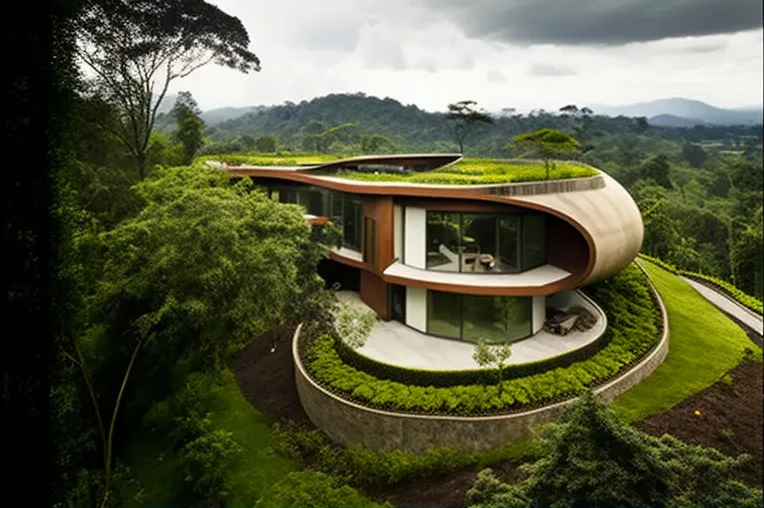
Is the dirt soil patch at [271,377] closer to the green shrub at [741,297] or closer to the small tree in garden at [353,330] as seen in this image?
the small tree in garden at [353,330]

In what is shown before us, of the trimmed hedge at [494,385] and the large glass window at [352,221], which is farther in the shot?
the large glass window at [352,221]

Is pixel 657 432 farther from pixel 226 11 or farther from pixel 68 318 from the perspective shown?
pixel 226 11

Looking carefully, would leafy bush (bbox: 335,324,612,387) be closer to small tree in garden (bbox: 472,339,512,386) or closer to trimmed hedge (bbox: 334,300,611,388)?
trimmed hedge (bbox: 334,300,611,388)

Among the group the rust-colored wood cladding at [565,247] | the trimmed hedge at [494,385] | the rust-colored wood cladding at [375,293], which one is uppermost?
the rust-colored wood cladding at [565,247]

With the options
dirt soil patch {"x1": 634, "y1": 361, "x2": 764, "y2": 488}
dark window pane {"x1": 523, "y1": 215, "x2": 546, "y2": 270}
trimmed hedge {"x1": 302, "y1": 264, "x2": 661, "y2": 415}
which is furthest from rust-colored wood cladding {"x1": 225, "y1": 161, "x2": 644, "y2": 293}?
dirt soil patch {"x1": 634, "y1": 361, "x2": 764, "y2": 488}

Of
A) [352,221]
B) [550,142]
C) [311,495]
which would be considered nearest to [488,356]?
[311,495]

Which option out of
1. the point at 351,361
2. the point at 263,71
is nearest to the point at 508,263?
the point at 351,361

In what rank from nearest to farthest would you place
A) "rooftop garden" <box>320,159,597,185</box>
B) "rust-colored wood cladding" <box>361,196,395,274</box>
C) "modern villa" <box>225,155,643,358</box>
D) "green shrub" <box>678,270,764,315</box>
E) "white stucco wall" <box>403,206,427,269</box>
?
"green shrub" <box>678,270,764,315</box>
"modern villa" <box>225,155,643,358</box>
"rooftop garden" <box>320,159,597,185</box>
"white stucco wall" <box>403,206,427,269</box>
"rust-colored wood cladding" <box>361,196,395,274</box>

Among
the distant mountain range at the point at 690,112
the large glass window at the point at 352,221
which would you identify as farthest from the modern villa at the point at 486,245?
the distant mountain range at the point at 690,112
